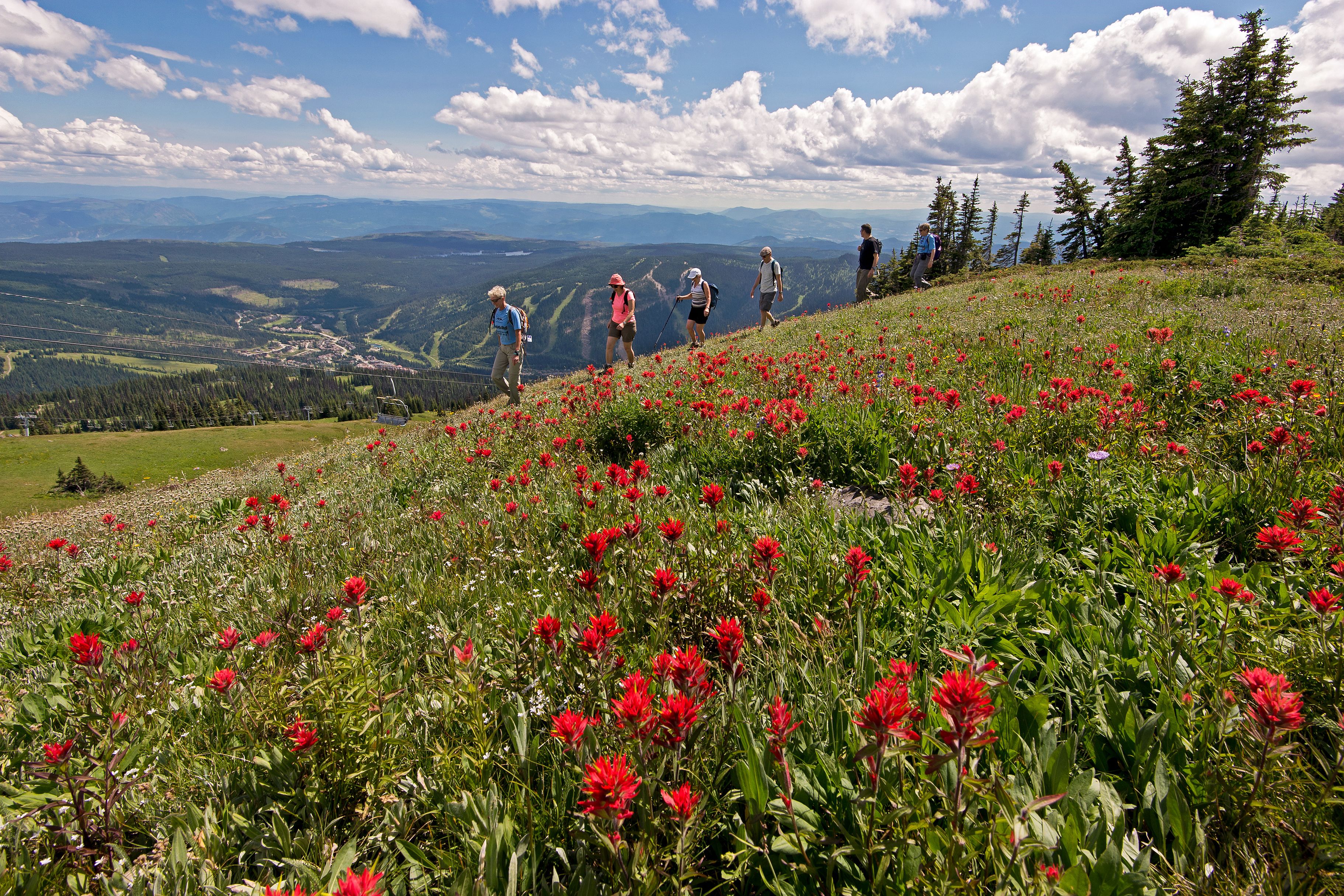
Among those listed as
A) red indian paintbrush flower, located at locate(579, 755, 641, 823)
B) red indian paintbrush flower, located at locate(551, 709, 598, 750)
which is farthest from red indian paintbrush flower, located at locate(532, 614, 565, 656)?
red indian paintbrush flower, located at locate(579, 755, 641, 823)

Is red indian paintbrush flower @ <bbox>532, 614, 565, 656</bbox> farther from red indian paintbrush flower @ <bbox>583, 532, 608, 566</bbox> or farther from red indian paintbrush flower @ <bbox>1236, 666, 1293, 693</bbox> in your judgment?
red indian paintbrush flower @ <bbox>1236, 666, 1293, 693</bbox>

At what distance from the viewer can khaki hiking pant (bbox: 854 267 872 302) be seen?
1994cm

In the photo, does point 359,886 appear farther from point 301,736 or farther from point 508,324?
point 508,324

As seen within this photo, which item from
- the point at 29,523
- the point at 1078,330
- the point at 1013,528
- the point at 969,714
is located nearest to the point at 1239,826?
the point at 969,714

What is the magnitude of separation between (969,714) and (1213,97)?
4120cm

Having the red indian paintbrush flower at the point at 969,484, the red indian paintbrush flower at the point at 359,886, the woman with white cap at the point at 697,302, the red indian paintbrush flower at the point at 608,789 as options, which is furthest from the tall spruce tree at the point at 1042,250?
the red indian paintbrush flower at the point at 359,886

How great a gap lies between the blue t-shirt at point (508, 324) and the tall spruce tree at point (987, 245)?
54788 millimetres

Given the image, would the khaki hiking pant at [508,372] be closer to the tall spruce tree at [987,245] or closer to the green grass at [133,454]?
the green grass at [133,454]

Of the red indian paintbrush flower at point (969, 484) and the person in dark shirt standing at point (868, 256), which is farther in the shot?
the person in dark shirt standing at point (868, 256)

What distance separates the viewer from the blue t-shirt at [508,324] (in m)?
14.3

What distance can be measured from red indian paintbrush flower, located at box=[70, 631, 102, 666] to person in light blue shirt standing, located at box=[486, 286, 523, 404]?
1204 cm

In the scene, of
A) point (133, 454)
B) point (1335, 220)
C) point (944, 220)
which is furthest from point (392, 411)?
point (1335, 220)

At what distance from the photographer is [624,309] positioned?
580 inches

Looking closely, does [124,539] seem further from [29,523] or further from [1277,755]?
[29,523]
